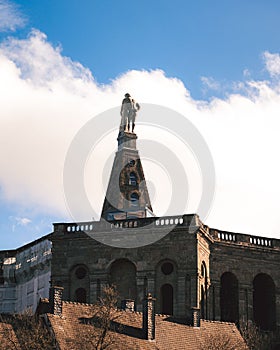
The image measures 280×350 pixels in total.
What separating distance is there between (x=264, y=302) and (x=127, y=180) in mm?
15195

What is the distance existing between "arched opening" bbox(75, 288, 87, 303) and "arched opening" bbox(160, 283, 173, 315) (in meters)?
5.69

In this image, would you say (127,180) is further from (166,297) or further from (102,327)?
(102,327)

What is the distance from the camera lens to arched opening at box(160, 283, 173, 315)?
2697 inches

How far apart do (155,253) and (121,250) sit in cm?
249

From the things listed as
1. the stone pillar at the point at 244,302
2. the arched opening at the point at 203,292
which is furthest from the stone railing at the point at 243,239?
the stone pillar at the point at 244,302

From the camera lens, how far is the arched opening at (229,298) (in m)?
72.0

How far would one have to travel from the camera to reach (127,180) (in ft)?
265

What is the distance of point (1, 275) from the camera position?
3337 inches

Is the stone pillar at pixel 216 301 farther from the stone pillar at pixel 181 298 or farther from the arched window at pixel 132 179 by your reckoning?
the arched window at pixel 132 179

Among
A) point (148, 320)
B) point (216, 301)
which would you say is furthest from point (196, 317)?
point (216, 301)

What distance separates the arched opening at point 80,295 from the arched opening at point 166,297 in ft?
18.7

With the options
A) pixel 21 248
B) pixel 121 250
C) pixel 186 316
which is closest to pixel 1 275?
pixel 21 248

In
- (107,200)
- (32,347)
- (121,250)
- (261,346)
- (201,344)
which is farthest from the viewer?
(107,200)

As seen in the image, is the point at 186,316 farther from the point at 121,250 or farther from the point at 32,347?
the point at 32,347
